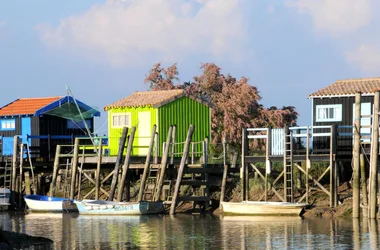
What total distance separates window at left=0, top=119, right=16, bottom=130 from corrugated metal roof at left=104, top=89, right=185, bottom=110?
6.60 meters

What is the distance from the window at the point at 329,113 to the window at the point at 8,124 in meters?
19.4

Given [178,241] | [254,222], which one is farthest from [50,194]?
[178,241]

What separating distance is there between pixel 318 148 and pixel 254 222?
778 cm

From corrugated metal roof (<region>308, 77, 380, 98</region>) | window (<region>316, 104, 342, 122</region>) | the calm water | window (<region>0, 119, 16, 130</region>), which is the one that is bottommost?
the calm water

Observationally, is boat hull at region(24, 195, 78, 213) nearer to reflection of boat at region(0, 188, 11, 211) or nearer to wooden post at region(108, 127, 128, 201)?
reflection of boat at region(0, 188, 11, 211)

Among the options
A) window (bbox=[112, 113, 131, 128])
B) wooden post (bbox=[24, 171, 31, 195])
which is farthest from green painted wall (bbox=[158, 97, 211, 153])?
wooden post (bbox=[24, 171, 31, 195])

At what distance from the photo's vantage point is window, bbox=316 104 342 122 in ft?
162

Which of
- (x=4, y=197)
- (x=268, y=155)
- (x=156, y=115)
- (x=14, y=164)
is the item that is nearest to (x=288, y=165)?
(x=268, y=155)

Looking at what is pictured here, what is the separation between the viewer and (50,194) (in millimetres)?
52500

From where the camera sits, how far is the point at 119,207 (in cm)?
4747

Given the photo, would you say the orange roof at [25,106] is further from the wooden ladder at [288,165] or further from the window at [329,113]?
the wooden ladder at [288,165]

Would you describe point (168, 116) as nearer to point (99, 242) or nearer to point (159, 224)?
point (159, 224)

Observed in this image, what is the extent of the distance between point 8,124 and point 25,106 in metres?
1.50

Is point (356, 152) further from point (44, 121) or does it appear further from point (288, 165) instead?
point (44, 121)
